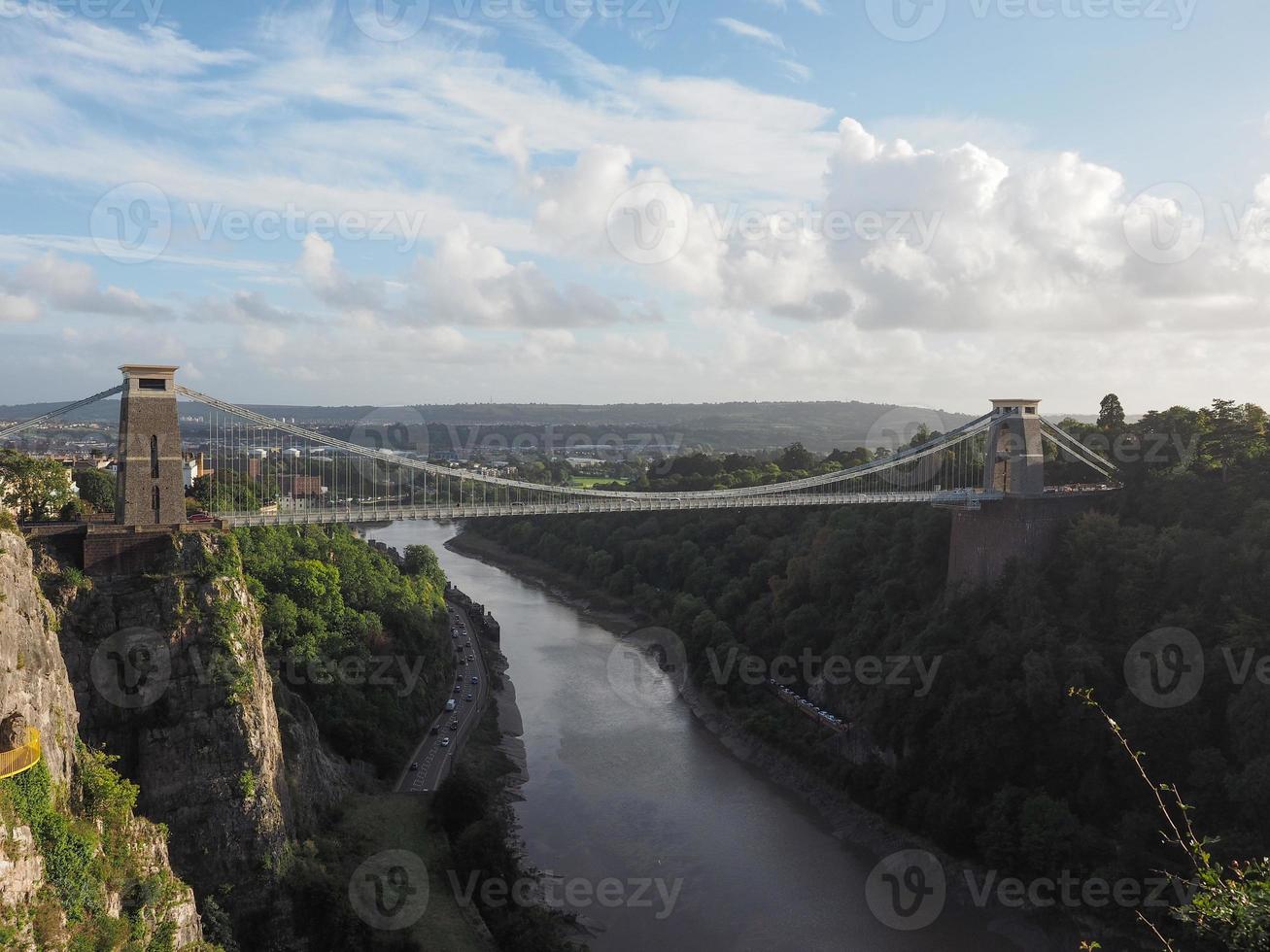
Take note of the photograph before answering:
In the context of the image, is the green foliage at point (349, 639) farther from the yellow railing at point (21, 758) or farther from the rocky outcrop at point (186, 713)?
the yellow railing at point (21, 758)

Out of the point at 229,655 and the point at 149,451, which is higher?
the point at 149,451

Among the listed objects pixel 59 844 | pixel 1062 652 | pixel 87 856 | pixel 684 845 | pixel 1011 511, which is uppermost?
pixel 1011 511

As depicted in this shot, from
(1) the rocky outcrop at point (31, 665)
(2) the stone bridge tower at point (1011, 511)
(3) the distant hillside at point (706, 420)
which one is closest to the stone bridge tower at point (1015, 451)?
(2) the stone bridge tower at point (1011, 511)

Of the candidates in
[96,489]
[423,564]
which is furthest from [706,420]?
[96,489]

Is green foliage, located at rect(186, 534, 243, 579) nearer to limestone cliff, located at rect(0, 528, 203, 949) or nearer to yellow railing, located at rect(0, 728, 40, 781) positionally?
limestone cliff, located at rect(0, 528, 203, 949)

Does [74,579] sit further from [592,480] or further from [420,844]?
[592,480]

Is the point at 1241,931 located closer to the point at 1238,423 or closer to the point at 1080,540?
the point at 1080,540
